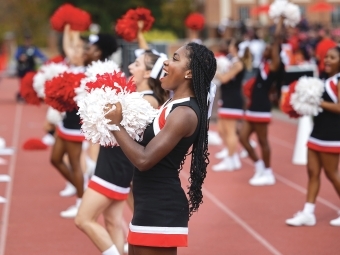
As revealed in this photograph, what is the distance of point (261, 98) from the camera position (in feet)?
32.7

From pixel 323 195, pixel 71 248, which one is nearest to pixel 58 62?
pixel 71 248

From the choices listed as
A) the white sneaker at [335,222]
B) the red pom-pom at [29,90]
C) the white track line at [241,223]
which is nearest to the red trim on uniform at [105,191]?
the white track line at [241,223]

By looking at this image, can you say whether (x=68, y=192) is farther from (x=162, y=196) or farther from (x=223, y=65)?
(x=162, y=196)

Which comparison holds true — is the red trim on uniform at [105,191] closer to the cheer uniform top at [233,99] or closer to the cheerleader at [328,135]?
the cheerleader at [328,135]

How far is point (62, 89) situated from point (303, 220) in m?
2.81

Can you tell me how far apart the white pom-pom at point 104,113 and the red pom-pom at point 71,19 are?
4648 millimetres

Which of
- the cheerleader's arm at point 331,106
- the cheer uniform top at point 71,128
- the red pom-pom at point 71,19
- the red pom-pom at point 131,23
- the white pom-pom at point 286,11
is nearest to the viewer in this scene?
the red pom-pom at point 131,23

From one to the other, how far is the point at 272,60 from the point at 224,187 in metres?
1.76

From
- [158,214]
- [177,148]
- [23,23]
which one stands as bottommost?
[23,23]

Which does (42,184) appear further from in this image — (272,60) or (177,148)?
(177,148)

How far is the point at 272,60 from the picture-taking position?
948 cm

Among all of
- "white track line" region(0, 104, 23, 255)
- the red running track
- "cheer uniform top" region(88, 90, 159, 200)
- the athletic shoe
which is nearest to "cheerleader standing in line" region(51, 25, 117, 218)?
the red running track

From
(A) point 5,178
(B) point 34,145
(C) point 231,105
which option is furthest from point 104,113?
(B) point 34,145

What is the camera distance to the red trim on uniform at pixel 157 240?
3.95m
